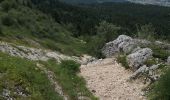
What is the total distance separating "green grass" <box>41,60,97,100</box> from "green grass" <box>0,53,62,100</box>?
6.80 ft

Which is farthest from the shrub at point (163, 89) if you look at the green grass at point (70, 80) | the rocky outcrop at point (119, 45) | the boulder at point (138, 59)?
the rocky outcrop at point (119, 45)

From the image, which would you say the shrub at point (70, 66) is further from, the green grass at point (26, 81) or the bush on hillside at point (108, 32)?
the bush on hillside at point (108, 32)

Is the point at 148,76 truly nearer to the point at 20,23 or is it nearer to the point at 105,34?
the point at 105,34

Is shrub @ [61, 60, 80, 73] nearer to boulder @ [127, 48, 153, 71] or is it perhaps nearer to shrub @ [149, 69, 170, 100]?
boulder @ [127, 48, 153, 71]

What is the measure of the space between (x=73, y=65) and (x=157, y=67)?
9.25m

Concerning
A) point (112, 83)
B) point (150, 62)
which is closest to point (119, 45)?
point (150, 62)

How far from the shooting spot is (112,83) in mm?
38344

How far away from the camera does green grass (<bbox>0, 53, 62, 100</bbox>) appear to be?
2612cm

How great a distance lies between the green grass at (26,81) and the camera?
2612cm

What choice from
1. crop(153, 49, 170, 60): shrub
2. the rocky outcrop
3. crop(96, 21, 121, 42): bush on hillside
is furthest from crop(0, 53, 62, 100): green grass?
crop(96, 21, 121, 42): bush on hillside

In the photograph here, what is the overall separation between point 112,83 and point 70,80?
405 cm

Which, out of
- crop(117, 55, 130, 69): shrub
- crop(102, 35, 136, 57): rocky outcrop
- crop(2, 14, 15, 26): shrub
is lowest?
crop(2, 14, 15, 26): shrub

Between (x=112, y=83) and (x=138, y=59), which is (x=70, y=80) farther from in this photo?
(x=138, y=59)

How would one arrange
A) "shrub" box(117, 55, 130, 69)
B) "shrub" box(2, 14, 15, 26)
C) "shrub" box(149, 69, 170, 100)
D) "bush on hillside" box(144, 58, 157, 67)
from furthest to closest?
"shrub" box(2, 14, 15, 26)
"shrub" box(117, 55, 130, 69)
"bush on hillside" box(144, 58, 157, 67)
"shrub" box(149, 69, 170, 100)
